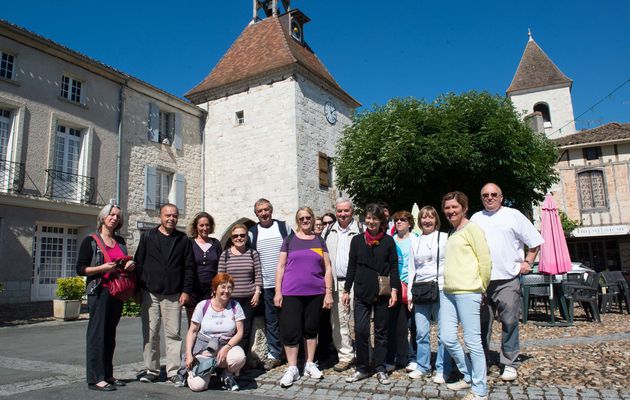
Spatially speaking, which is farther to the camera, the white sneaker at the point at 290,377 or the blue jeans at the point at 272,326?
the blue jeans at the point at 272,326

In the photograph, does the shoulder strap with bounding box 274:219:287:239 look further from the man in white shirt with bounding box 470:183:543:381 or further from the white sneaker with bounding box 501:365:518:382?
the white sneaker with bounding box 501:365:518:382

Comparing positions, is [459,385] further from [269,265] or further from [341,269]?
[269,265]

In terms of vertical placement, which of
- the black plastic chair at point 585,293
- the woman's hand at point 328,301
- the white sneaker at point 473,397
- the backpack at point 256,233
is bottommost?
the white sneaker at point 473,397

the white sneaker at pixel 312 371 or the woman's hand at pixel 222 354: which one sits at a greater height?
the woman's hand at pixel 222 354

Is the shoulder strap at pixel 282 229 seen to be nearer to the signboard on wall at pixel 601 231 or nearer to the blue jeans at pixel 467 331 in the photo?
the blue jeans at pixel 467 331

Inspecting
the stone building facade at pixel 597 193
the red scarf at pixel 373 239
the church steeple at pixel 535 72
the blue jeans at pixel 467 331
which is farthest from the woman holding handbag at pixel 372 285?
the church steeple at pixel 535 72

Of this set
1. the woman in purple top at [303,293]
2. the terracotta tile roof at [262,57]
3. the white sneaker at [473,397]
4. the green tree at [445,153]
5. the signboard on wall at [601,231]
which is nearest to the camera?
the white sneaker at [473,397]

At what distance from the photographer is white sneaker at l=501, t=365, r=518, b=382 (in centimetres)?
392

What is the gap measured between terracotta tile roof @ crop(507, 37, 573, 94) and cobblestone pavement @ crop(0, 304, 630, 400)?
32.0 meters

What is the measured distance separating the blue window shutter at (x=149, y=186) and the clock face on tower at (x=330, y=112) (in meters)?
7.43

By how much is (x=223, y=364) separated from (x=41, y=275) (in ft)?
38.0

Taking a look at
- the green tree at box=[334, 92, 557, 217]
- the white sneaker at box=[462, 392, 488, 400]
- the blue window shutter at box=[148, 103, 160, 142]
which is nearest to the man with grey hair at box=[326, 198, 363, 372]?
the white sneaker at box=[462, 392, 488, 400]

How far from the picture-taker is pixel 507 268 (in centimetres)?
403

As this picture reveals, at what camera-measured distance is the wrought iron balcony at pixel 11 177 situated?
12.0m
